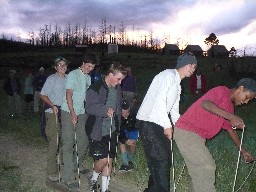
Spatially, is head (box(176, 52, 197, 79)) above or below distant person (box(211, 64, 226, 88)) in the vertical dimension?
above

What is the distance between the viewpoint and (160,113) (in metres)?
4.54

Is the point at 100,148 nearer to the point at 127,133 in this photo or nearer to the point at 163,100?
the point at 163,100

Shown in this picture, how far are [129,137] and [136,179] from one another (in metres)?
0.86

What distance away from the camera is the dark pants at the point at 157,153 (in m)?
4.72

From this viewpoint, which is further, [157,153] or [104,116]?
[104,116]

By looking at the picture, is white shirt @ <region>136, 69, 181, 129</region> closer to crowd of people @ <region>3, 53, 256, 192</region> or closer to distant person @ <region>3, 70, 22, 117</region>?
crowd of people @ <region>3, 53, 256, 192</region>

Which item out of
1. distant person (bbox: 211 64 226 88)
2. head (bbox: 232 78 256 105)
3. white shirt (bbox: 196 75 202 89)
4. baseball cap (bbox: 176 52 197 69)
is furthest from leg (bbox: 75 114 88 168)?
distant person (bbox: 211 64 226 88)

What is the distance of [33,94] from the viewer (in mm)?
18078

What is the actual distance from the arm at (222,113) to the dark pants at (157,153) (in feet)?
2.67

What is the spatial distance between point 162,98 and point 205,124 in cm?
61

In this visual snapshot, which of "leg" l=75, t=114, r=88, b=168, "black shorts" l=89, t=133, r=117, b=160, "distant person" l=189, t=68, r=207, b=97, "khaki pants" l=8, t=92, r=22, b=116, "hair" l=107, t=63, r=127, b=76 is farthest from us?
"distant person" l=189, t=68, r=207, b=97

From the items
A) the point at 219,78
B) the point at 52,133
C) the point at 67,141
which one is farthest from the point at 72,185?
the point at 219,78

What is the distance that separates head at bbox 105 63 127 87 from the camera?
5.21 m

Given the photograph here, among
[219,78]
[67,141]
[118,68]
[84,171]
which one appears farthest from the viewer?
[219,78]
